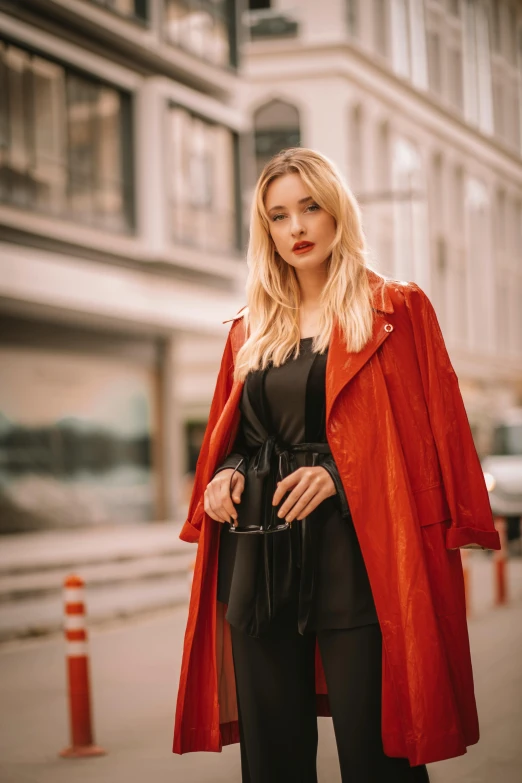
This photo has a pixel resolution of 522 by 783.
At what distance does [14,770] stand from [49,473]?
55.1 feet

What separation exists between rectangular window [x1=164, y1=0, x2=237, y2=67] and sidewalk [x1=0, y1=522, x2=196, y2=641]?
10.1 meters

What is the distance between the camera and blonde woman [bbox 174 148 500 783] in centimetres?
286

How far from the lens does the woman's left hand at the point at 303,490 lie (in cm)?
285

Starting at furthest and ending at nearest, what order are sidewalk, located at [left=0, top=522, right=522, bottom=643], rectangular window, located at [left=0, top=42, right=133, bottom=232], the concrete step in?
rectangular window, located at [left=0, top=42, right=133, bottom=232]
the concrete step
sidewalk, located at [left=0, top=522, right=522, bottom=643]

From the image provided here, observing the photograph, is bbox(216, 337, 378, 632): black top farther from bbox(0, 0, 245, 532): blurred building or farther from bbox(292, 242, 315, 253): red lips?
bbox(0, 0, 245, 532): blurred building

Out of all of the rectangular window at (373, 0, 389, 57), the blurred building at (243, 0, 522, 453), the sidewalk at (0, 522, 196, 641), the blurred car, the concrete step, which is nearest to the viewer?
the sidewalk at (0, 522, 196, 641)

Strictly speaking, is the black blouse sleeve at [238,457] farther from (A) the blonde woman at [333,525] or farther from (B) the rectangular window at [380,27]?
(B) the rectangular window at [380,27]

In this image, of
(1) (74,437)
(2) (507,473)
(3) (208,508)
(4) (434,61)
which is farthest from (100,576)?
(4) (434,61)

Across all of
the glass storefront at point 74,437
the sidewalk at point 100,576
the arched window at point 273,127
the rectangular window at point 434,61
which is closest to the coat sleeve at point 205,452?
the sidewalk at point 100,576

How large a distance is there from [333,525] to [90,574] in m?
13.0

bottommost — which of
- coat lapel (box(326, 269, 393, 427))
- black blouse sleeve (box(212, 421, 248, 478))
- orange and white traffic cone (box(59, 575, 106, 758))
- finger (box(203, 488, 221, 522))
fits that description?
orange and white traffic cone (box(59, 575, 106, 758))

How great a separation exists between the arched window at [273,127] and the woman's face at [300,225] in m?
34.7

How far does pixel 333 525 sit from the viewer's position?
294 cm

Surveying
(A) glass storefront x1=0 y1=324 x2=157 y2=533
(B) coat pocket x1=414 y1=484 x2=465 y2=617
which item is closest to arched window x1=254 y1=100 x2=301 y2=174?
(A) glass storefront x1=0 y1=324 x2=157 y2=533
